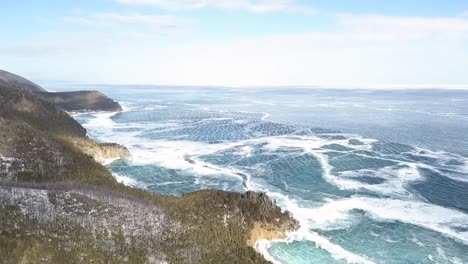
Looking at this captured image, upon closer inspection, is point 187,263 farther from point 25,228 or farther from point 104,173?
point 104,173

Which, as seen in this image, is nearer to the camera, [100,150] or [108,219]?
[108,219]

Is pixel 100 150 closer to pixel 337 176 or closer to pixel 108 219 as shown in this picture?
pixel 337 176

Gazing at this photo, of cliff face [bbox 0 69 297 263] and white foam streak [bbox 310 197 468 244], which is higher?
cliff face [bbox 0 69 297 263]

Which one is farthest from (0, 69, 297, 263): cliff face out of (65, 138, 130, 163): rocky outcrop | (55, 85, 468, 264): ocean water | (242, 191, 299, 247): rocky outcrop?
(65, 138, 130, 163): rocky outcrop

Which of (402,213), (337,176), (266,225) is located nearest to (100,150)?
(337,176)

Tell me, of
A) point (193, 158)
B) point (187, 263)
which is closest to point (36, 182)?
point (187, 263)

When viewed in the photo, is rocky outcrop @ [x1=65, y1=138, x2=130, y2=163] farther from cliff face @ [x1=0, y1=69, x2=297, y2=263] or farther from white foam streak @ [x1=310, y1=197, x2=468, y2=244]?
white foam streak @ [x1=310, y1=197, x2=468, y2=244]

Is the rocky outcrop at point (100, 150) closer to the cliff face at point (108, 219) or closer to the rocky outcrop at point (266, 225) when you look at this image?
the cliff face at point (108, 219)
